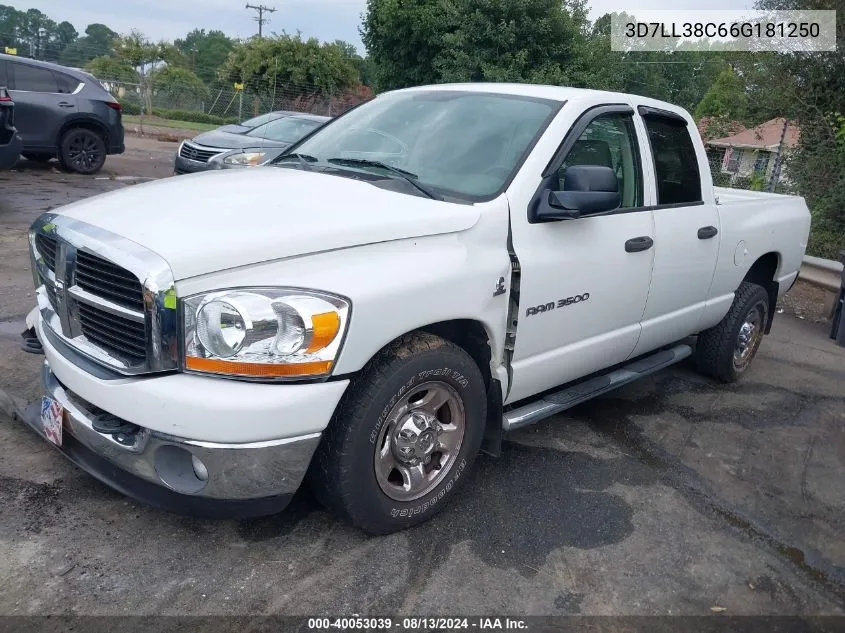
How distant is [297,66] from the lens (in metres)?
36.6

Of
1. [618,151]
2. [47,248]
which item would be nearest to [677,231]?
[618,151]

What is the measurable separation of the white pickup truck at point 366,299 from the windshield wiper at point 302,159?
25 mm

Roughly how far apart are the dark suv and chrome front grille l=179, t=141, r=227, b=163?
193 cm

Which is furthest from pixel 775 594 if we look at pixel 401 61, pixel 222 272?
pixel 401 61

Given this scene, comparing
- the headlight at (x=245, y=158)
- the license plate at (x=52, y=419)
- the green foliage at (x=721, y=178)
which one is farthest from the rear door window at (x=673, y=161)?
the green foliage at (x=721, y=178)

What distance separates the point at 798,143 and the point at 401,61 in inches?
469

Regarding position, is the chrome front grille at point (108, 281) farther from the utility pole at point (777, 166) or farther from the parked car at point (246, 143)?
the utility pole at point (777, 166)

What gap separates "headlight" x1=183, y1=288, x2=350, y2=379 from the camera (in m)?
2.58

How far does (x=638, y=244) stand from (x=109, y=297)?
8.67 feet

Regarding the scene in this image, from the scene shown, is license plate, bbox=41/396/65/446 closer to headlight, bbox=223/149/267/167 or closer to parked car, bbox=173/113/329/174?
headlight, bbox=223/149/267/167

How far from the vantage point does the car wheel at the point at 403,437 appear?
286 cm

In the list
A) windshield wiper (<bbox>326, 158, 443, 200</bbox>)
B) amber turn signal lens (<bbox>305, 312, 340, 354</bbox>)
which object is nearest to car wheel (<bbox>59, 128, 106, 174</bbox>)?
windshield wiper (<bbox>326, 158, 443, 200</bbox>)

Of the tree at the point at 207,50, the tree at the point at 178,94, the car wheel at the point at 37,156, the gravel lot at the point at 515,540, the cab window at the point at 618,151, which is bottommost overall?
the gravel lot at the point at 515,540

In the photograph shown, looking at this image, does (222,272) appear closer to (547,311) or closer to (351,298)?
(351,298)
